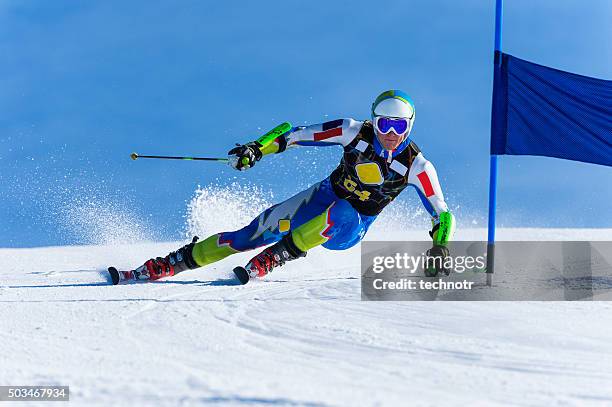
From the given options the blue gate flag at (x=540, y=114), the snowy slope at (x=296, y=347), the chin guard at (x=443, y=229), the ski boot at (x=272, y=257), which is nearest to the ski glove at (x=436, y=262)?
the chin guard at (x=443, y=229)

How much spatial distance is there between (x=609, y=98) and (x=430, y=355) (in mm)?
4426

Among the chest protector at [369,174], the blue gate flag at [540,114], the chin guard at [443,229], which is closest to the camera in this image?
the chin guard at [443,229]

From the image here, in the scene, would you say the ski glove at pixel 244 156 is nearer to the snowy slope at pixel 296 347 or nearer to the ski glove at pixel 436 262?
the snowy slope at pixel 296 347

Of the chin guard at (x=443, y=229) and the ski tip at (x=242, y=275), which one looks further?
the ski tip at (x=242, y=275)

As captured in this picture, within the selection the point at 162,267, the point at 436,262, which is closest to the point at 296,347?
the point at 436,262

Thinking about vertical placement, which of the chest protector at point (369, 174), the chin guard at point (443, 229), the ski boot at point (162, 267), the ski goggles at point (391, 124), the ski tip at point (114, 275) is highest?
the ski goggles at point (391, 124)

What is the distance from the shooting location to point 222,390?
2512 millimetres

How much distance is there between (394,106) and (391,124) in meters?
0.15

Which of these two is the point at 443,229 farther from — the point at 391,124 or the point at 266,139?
the point at 266,139

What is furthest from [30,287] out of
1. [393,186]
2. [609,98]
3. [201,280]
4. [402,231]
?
[402,231]

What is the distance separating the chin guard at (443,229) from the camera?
547 cm

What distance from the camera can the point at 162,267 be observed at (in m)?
6.14

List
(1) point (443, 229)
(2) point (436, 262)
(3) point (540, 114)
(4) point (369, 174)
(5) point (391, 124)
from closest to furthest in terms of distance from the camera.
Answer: (2) point (436, 262), (1) point (443, 229), (5) point (391, 124), (4) point (369, 174), (3) point (540, 114)

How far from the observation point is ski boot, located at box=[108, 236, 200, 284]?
6.11m
